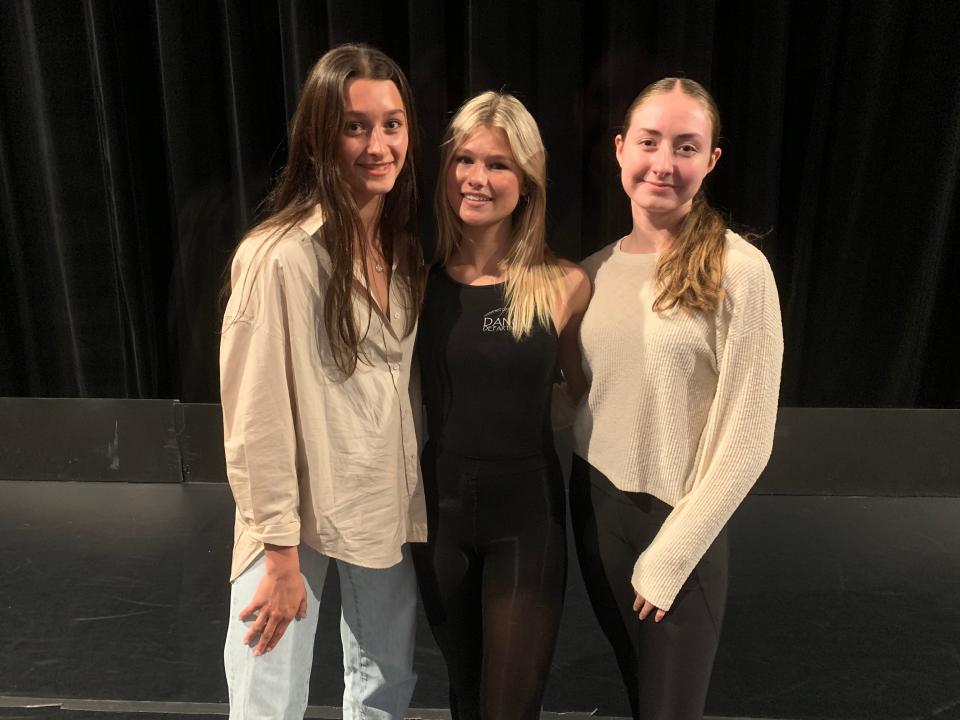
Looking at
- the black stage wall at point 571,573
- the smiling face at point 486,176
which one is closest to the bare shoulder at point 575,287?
the smiling face at point 486,176

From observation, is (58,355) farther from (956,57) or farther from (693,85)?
(956,57)

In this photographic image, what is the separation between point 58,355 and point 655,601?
116 inches

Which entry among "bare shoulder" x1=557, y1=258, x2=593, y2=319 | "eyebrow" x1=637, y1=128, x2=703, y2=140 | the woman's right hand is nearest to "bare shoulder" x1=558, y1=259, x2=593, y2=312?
"bare shoulder" x1=557, y1=258, x2=593, y2=319

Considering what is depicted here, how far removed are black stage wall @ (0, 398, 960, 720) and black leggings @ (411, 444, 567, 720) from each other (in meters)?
0.56

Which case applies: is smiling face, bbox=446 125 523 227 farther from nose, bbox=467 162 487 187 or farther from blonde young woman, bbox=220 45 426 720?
blonde young woman, bbox=220 45 426 720

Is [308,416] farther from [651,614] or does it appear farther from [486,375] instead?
[651,614]

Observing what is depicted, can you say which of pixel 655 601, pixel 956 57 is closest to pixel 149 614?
pixel 655 601

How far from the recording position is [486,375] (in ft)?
3.99

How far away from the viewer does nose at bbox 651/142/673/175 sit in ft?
3.63

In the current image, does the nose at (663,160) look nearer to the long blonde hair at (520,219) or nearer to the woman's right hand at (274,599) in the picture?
the long blonde hair at (520,219)

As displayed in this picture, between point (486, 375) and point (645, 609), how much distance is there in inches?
18.7

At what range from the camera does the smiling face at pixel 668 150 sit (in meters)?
1.11

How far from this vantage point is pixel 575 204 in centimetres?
257

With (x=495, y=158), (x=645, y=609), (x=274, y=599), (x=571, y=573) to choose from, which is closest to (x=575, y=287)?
(x=495, y=158)
